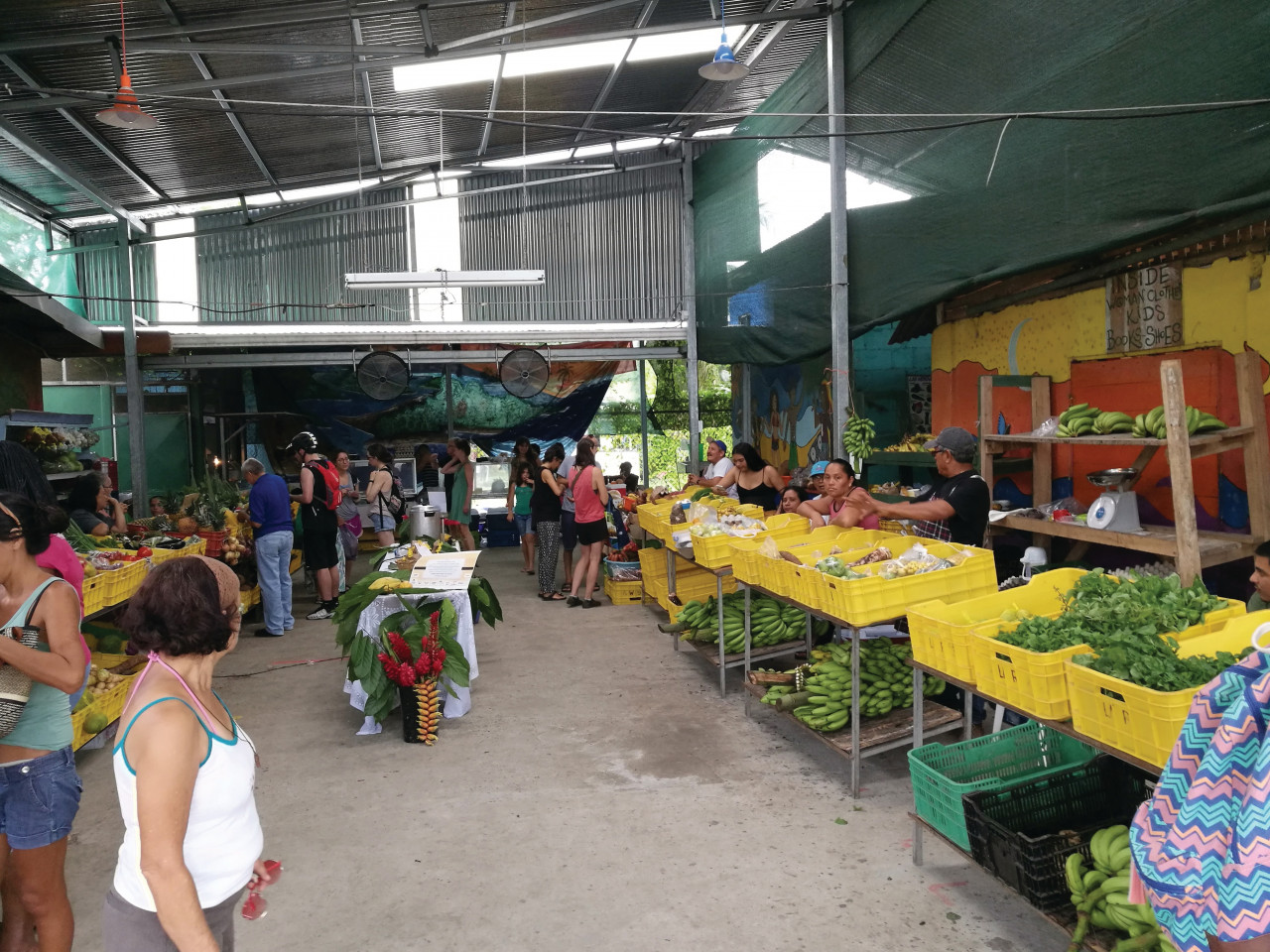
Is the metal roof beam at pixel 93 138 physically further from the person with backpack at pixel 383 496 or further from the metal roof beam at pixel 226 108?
the person with backpack at pixel 383 496

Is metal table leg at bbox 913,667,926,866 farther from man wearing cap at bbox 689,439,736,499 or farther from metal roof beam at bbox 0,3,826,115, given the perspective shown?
metal roof beam at bbox 0,3,826,115

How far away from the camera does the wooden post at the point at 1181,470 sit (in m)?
3.53

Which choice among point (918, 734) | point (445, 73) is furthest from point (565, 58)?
point (918, 734)

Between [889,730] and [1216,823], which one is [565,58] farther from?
[1216,823]

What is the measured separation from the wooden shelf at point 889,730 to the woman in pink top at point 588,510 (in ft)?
14.3

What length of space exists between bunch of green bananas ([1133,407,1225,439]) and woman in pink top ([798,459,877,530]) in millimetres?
1507

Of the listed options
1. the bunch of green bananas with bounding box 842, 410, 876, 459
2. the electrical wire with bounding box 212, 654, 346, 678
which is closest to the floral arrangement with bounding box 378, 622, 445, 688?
the electrical wire with bounding box 212, 654, 346, 678

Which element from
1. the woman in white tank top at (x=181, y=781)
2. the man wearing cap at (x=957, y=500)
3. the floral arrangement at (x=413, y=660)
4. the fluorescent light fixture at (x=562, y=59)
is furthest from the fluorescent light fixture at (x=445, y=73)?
the woman in white tank top at (x=181, y=781)

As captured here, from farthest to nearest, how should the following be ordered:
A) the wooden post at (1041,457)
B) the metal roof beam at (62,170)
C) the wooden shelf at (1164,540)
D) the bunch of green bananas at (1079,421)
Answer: the metal roof beam at (62,170)
the wooden post at (1041,457)
the bunch of green bananas at (1079,421)
the wooden shelf at (1164,540)

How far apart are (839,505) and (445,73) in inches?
234

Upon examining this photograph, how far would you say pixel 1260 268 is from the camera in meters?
4.42

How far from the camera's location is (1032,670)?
2895 mm

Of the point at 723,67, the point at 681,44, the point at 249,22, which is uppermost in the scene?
the point at 681,44

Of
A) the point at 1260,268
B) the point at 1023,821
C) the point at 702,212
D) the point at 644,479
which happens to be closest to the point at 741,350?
the point at 702,212
